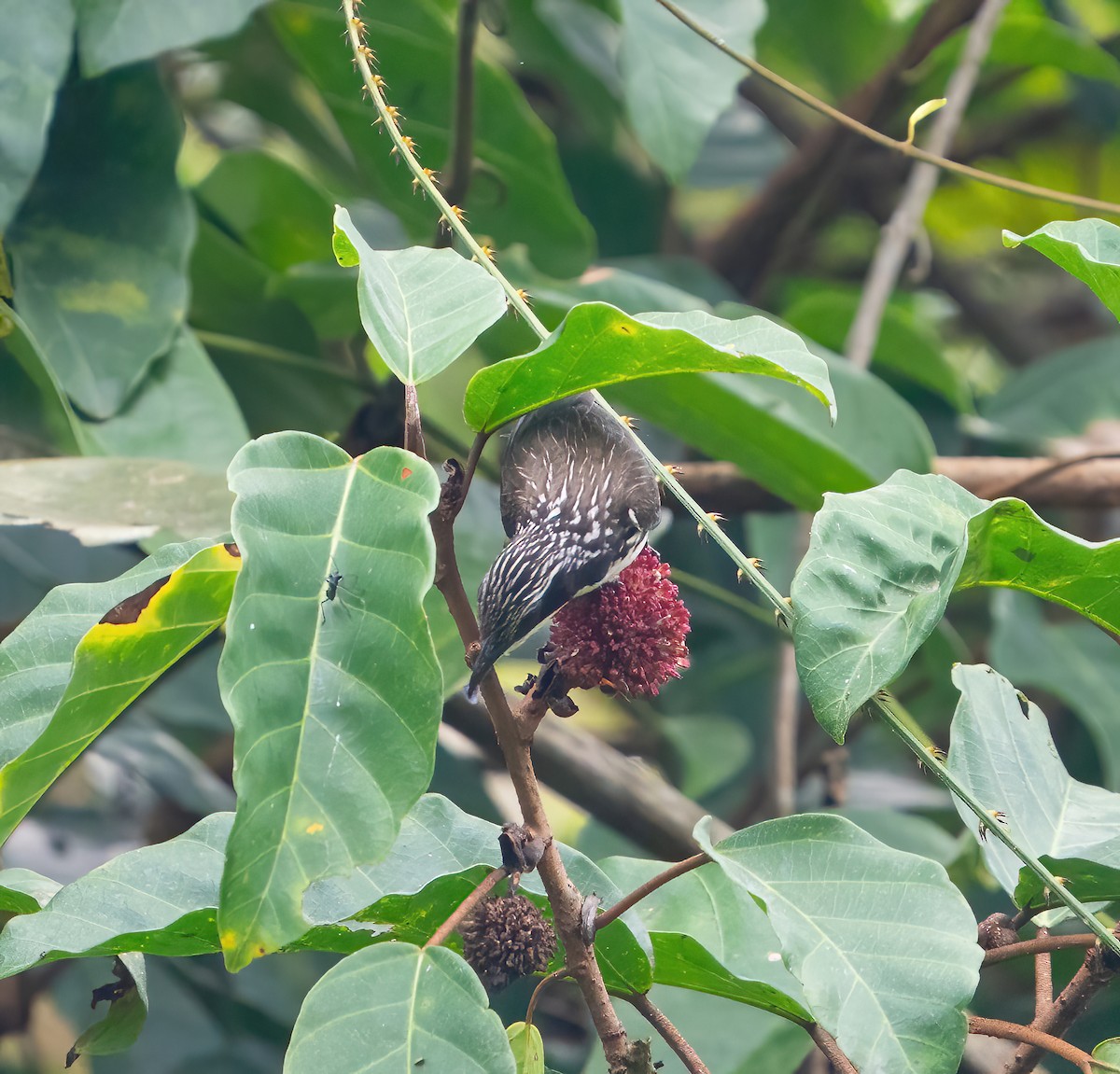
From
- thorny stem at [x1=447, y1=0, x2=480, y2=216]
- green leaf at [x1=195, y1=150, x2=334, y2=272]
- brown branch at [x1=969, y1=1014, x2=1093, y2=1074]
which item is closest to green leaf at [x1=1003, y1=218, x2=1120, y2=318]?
brown branch at [x1=969, y1=1014, x2=1093, y2=1074]

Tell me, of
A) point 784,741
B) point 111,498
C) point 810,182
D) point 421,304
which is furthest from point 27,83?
point 810,182

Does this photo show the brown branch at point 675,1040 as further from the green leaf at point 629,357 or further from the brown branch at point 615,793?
the brown branch at point 615,793

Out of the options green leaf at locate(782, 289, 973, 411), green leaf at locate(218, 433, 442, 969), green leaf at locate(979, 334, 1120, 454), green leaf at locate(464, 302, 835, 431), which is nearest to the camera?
green leaf at locate(218, 433, 442, 969)

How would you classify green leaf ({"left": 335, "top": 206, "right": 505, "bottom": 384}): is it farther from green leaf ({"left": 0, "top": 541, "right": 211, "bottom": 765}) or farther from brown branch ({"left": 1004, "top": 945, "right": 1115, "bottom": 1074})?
brown branch ({"left": 1004, "top": 945, "right": 1115, "bottom": 1074})

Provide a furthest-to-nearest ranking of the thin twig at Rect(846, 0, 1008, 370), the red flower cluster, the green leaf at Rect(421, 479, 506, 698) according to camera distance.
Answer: the thin twig at Rect(846, 0, 1008, 370) → the green leaf at Rect(421, 479, 506, 698) → the red flower cluster

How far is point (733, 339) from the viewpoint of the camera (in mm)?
640

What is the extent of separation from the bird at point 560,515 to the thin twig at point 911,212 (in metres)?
0.79

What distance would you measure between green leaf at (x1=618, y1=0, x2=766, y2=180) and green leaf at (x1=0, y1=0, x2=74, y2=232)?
66 centimetres

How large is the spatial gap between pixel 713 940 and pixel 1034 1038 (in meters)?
0.22

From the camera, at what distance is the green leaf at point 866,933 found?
0.61m

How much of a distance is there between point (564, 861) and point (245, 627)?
0.36 m

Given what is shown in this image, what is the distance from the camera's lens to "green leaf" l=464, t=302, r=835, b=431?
62 cm

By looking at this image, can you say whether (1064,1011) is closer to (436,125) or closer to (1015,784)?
(1015,784)

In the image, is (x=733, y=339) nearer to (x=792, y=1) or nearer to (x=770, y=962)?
(x=770, y=962)
